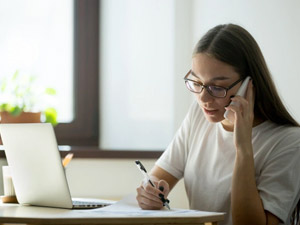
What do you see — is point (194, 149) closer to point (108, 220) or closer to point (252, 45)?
point (252, 45)

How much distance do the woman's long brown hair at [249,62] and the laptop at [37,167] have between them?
21.7 inches

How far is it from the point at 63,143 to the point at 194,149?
1.41 metres

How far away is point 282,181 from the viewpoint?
5.87 ft

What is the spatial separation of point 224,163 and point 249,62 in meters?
0.34

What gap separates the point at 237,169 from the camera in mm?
1794

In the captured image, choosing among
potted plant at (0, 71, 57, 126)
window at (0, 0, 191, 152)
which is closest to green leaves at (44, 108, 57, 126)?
potted plant at (0, 71, 57, 126)

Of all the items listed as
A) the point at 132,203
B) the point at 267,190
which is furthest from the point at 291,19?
the point at 132,203

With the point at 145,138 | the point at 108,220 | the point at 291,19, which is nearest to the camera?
the point at 108,220

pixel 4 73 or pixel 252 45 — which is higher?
pixel 252 45

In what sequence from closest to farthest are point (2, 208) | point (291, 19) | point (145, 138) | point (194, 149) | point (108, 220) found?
point (108, 220), point (2, 208), point (194, 149), point (291, 19), point (145, 138)

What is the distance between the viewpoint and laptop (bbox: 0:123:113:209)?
1695mm

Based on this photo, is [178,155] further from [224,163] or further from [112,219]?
[112,219]

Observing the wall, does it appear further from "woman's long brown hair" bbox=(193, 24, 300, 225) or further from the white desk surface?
the white desk surface

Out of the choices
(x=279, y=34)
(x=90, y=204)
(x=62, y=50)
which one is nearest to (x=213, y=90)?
(x=90, y=204)
